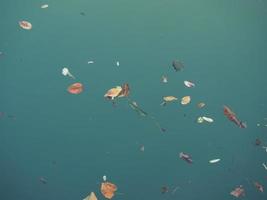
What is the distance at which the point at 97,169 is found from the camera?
9.13ft

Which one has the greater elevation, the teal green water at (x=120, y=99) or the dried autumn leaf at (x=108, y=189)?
the teal green water at (x=120, y=99)

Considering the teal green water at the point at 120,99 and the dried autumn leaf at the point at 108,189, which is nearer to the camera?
the teal green water at the point at 120,99

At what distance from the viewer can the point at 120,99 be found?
9.06 feet

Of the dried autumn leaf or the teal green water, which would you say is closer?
the teal green water

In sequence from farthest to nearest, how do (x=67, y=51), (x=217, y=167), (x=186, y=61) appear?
(x=217, y=167) < (x=186, y=61) < (x=67, y=51)

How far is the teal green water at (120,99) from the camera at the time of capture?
8.75 ft

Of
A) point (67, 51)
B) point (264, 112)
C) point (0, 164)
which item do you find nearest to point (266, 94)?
point (264, 112)

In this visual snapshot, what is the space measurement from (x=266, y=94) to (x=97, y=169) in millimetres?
1490

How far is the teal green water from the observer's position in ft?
8.75

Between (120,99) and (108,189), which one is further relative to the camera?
(108,189)

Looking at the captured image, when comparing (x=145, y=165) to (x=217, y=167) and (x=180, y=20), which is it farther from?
(x=180, y=20)

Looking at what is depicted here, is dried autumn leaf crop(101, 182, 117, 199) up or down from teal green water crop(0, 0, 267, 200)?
down

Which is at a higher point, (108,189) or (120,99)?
(120,99)

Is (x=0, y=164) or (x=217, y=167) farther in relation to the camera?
(x=217, y=167)
